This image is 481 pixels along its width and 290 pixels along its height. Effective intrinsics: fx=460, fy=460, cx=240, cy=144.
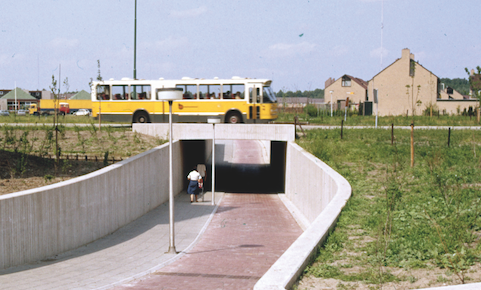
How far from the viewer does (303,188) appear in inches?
732

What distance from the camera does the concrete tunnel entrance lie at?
28781mm

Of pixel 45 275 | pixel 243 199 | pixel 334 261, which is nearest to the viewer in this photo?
pixel 334 261

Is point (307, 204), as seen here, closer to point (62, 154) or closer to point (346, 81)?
point (62, 154)

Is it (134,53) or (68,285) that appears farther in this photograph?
(134,53)

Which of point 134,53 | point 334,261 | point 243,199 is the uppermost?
point 134,53

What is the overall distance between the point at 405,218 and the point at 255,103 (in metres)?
18.4

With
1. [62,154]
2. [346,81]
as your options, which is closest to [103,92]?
[62,154]

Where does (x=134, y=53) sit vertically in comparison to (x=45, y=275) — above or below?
above

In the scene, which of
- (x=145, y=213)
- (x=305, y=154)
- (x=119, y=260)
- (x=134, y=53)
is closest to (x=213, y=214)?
(x=145, y=213)

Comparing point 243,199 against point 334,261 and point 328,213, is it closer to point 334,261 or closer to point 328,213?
point 328,213

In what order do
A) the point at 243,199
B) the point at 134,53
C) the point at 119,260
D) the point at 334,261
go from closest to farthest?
1. the point at 334,261
2. the point at 119,260
3. the point at 243,199
4. the point at 134,53

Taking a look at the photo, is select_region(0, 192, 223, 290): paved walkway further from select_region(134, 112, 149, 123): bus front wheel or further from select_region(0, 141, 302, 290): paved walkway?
select_region(134, 112, 149, 123): bus front wheel

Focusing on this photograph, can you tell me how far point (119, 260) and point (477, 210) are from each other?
25.9 feet

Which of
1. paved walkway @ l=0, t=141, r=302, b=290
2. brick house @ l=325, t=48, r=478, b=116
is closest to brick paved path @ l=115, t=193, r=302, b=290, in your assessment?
paved walkway @ l=0, t=141, r=302, b=290
